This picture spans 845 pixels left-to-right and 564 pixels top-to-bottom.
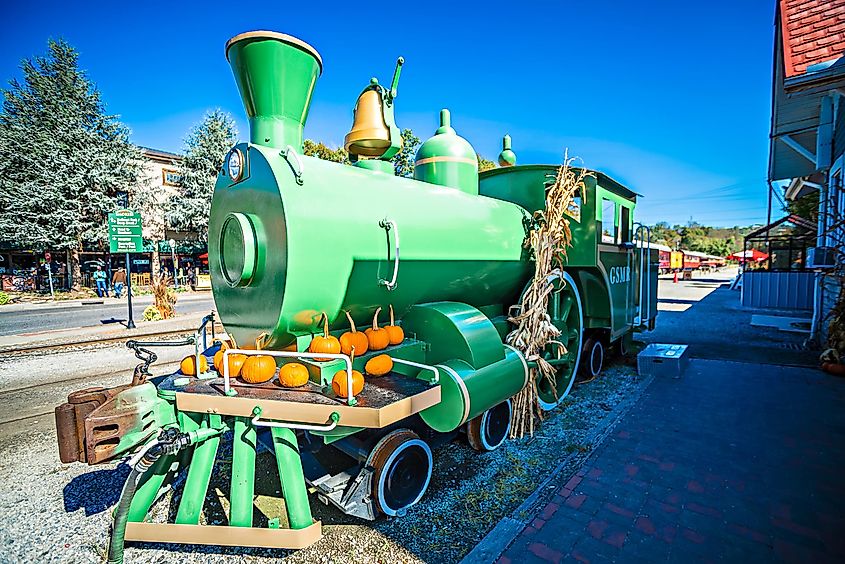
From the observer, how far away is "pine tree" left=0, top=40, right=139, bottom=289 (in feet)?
70.8

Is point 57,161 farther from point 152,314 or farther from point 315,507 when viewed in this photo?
point 315,507

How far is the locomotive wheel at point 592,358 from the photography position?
6859 millimetres

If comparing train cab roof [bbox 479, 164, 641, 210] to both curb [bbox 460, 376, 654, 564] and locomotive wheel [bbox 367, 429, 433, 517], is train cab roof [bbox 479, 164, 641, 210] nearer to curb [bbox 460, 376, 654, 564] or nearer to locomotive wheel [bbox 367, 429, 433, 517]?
curb [bbox 460, 376, 654, 564]

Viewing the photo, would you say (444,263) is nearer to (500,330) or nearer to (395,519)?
(500,330)

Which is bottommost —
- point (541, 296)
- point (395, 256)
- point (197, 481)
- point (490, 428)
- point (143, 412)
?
point (490, 428)

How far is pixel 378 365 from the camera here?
328cm

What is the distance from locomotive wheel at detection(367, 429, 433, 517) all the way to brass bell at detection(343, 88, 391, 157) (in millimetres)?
2615

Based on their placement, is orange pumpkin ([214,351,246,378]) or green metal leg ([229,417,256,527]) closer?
green metal leg ([229,417,256,527])

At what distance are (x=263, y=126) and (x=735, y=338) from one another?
37.6 feet

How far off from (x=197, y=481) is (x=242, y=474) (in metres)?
0.37

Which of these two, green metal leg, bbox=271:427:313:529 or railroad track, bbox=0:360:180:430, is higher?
green metal leg, bbox=271:427:313:529

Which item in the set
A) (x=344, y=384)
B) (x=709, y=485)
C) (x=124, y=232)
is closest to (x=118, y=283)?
(x=124, y=232)

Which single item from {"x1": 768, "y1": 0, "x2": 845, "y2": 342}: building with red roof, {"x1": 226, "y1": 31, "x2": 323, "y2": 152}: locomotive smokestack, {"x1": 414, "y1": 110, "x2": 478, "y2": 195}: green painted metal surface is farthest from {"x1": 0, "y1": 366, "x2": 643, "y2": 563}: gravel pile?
{"x1": 768, "y1": 0, "x2": 845, "y2": 342}: building with red roof

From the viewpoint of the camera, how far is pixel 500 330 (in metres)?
5.03
